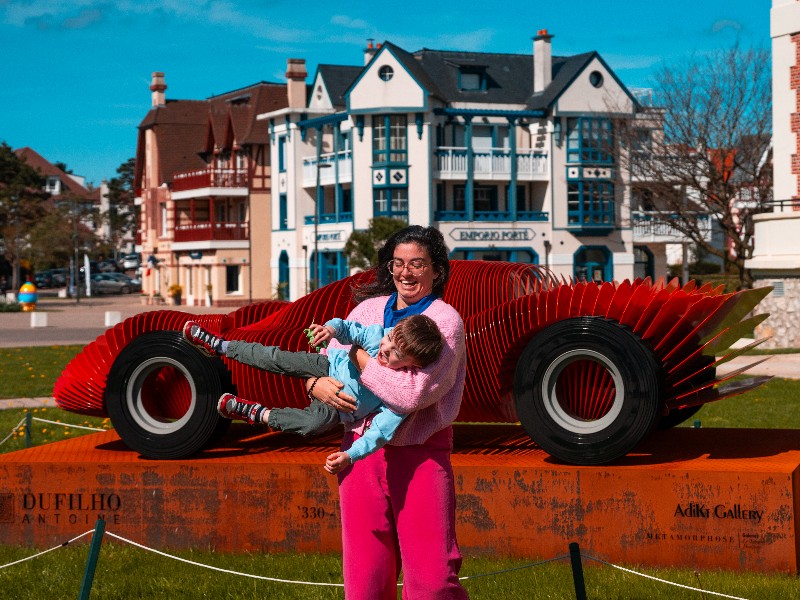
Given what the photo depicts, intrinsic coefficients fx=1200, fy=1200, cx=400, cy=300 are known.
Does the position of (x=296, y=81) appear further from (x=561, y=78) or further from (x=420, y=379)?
(x=420, y=379)

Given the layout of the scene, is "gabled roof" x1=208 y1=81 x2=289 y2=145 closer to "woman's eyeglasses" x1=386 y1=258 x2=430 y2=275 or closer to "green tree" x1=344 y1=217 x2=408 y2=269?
"green tree" x1=344 y1=217 x2=408 y2=269

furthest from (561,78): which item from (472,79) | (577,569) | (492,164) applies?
(577,569)

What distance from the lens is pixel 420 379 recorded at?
464 centimetres

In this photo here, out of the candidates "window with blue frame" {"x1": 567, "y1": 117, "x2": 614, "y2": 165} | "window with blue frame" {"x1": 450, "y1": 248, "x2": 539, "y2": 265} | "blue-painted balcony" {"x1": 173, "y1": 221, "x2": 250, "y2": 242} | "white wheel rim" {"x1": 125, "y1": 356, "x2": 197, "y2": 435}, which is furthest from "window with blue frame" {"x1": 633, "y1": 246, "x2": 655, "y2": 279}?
A: "white wheel rim" {"x1": 125, "y1": 356, "x2": 197, "y2": 435}

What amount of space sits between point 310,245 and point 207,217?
40.4ft

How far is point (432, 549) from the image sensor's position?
187 inches

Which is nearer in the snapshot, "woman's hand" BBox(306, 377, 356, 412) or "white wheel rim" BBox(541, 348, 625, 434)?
"woman's hand" BBox(306, 377, 356, 412)

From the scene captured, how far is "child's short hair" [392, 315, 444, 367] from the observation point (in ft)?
15.0

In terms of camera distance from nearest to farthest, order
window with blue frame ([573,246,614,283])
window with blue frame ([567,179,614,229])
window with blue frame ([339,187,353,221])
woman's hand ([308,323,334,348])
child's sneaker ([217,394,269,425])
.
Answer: woman's hand ([308,323,334,348]) < child's sneaker ([217,394,269,425]) < window with blue frame ([339,187,353,221]) < window with blue frame ([567,179,614,229]) < window with blue frame ([573,246,614,283])

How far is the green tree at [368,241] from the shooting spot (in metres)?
47.4

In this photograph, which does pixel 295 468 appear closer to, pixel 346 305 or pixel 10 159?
pixel 346 305

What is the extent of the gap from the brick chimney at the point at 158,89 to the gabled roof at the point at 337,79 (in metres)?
19.6

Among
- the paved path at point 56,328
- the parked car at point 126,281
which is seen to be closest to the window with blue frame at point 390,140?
the paved path at point 56,328

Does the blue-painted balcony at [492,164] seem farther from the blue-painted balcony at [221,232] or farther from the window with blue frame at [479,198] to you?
the blue-painted balcony at [221,232]
